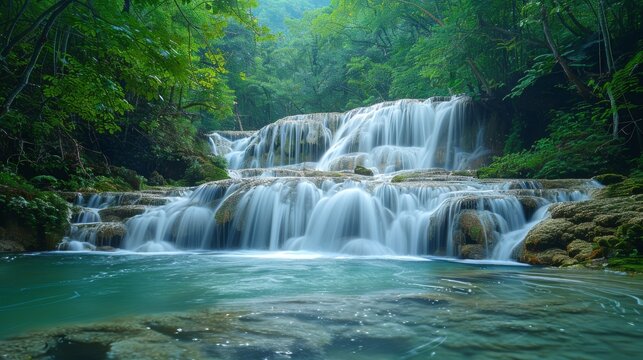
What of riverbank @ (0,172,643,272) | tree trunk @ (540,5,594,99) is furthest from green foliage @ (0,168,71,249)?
tree trunk @ (540,5,594,99)

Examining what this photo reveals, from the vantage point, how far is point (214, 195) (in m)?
10.1

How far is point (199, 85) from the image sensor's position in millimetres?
7863

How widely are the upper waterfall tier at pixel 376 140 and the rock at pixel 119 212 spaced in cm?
964

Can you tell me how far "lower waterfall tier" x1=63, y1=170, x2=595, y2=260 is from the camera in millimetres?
7430

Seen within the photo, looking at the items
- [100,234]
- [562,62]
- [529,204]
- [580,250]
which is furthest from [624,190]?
[100,234]

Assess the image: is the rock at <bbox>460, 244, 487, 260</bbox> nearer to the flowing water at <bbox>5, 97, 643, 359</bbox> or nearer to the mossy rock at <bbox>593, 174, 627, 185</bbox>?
the flowing water at <bbox>5, 97, 643, 359</bbox>

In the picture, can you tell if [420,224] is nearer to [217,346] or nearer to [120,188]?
[217,346]

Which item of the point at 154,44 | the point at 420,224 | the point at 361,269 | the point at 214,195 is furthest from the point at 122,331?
the point at 214,195

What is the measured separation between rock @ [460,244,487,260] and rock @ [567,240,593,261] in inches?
52.1

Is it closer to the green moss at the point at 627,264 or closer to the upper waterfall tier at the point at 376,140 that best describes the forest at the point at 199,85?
the upper waterfall tier at the point at 376,140

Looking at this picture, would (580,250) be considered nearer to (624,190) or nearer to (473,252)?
(473,252)

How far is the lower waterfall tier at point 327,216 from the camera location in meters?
7.43

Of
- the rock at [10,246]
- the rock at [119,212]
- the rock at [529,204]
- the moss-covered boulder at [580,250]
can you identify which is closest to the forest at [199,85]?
the rock at [10,246]

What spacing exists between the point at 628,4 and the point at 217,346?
44.4 ft
